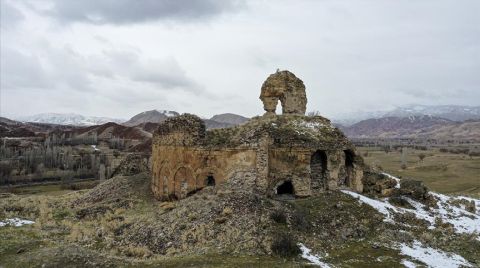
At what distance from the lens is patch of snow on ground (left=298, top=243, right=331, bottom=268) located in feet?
44.9

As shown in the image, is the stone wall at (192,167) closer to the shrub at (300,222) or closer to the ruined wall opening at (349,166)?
the shrub at (300,222)

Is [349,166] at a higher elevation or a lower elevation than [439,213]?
higher

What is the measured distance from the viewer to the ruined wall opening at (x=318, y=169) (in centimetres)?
2138

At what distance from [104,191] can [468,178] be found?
5065cm

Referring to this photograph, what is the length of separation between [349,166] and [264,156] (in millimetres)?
6076

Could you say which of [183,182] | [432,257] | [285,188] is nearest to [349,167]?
[285,188]

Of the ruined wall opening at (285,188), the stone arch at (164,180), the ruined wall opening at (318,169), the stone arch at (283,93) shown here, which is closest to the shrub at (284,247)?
the ruined wall opening at (285,188)

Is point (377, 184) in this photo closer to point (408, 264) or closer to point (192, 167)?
point (408, 264)

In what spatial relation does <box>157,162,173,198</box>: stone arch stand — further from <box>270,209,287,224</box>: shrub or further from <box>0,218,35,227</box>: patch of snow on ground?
<box>270,209,287,224</box>: shrub

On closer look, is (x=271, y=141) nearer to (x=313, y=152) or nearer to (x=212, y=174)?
(x=313, y=152)

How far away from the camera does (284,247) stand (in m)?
14.1

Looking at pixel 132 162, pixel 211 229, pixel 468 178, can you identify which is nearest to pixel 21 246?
pixel 211 229

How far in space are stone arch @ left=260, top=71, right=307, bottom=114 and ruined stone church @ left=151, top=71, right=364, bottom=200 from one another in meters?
0.06

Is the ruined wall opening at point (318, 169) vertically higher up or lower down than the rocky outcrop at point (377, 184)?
higher up
